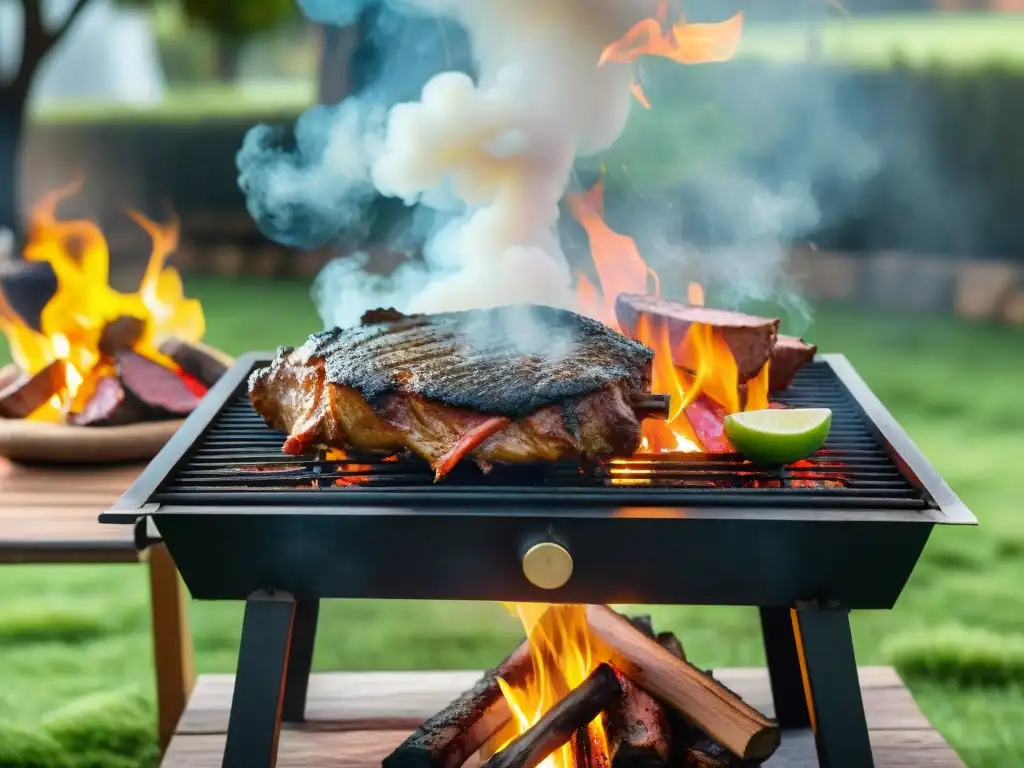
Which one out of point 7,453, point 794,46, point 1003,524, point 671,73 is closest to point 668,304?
point 7,453

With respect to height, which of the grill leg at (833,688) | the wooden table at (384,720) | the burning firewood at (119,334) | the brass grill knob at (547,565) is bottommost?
the grill leg at (833,688)

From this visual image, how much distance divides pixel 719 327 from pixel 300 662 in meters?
1.49

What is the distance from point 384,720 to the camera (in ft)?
10.3

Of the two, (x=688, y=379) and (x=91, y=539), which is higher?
(x=688, y=379)

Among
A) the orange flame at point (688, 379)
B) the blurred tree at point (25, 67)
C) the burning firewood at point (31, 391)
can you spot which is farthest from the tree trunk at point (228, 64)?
the orange flame at point (688, 379)

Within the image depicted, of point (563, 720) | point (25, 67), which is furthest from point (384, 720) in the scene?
point (25, 67)

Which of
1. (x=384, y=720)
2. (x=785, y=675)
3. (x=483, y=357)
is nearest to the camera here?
(x=483, y=357)

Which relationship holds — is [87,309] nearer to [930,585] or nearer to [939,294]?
[930,585]

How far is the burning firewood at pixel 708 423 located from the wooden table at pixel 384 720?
3.19 ft

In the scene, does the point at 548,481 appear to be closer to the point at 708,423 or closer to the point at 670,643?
the point at 708,423

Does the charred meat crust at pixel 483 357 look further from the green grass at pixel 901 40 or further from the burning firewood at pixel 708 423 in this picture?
the green grass at pixel 901 40

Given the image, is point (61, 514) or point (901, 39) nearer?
point (61, 514)

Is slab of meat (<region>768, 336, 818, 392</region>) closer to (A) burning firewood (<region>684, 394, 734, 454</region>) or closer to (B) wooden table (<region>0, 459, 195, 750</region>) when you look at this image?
(A) burning firewood (<region>684, 394, 734, 454</region>)

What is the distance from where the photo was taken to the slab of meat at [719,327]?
2.62 m
